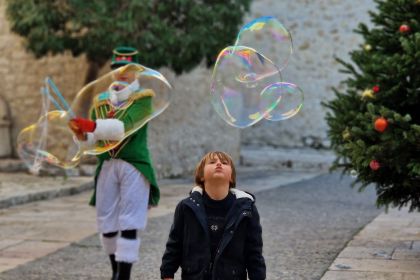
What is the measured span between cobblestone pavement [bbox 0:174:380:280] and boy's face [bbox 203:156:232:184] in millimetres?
2108

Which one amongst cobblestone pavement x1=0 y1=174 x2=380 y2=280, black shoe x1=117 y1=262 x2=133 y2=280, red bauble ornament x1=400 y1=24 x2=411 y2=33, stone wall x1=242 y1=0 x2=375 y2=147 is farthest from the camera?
stone wall x1=242 y1=0 x2=375 y2=147

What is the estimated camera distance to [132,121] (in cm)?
514

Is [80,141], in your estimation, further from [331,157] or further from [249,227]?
[331,157]

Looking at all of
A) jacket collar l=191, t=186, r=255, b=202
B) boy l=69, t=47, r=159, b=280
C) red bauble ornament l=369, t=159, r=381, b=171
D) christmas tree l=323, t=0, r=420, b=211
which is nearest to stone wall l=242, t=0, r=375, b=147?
christmas tree l=323, t=0, r=420, b=211

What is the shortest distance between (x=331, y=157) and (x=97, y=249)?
35.0ft

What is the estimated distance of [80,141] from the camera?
199 inches

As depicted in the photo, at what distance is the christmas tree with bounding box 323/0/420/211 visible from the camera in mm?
5348

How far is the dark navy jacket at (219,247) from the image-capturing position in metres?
3.44

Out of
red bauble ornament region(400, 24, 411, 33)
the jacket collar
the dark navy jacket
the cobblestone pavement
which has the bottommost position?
the cobblestone pavement

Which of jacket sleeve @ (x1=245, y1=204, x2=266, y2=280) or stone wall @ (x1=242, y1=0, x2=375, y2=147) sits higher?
stone wall @ (x1=242, y1=0, x2=375, y2=147)


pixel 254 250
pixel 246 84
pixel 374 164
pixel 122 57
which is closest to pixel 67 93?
pixel 122 57

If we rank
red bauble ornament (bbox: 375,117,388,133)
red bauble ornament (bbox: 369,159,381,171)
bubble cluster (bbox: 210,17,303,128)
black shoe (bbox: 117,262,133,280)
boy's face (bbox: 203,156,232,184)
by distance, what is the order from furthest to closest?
red bauble ornament (bbox: 369,159,381,171) < red bauble ornament (bbox: 375,117,388,133) < black shoe (bbox: 117,262,133,280) < bubble cluster (bbox: 210,17,303,128) < boy's face (bbox: 203,156,232,184)

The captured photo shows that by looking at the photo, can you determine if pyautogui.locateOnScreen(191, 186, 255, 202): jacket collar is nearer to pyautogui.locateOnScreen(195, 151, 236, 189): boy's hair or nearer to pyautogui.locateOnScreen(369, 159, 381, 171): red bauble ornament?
→ pyautogui.locateOnScreen(195, 151, 236, 189): boy's hair

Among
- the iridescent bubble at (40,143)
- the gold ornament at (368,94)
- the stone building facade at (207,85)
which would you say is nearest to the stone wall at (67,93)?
the stone building facade at (207,85)
